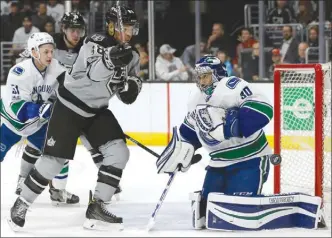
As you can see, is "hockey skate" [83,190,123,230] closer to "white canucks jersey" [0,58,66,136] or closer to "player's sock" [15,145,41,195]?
"white canucks jersey" [0,58,66,136]

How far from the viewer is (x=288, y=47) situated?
838 cm

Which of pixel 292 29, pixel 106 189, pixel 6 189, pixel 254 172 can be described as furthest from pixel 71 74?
pixel 292 29

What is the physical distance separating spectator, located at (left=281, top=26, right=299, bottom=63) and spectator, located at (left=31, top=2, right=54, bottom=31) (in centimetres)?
230

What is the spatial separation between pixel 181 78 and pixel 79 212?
3.24 m

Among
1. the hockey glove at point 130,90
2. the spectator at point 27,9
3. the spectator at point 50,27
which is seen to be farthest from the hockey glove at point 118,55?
the spectator at point 27,9

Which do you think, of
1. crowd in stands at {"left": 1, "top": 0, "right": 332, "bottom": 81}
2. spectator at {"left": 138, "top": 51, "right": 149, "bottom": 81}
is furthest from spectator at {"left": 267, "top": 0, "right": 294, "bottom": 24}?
spectator at {"left": 138, "top": 51, "right": 149, "bottom": 81}

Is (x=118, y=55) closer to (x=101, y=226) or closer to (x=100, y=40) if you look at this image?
(x=100, y=40)

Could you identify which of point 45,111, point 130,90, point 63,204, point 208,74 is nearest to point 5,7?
point 63,204

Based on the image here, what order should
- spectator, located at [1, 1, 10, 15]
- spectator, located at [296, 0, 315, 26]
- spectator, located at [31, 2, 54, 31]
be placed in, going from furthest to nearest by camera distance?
spectator, located at [1, 1, 10, 15], spectator, located at [31, 2, 54, 31], spectator, located at [296, 0, 315, 26]

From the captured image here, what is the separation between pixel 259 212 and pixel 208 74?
0.65 meters

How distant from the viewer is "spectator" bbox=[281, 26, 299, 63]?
328 inches

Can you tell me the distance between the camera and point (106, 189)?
470 cm

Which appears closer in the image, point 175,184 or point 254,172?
point 254,172

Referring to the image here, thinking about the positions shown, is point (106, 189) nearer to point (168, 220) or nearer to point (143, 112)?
point (168, 220)
